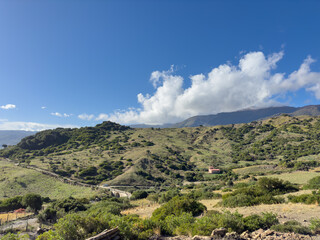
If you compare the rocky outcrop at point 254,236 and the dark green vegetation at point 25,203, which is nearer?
the rocky outcrop at point 254,236

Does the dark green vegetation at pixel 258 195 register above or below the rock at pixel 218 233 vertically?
below

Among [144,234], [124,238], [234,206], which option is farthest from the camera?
[234,206]

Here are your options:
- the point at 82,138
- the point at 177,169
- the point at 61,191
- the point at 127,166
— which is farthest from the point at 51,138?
the point at 177,169

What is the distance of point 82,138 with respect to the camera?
112438mm

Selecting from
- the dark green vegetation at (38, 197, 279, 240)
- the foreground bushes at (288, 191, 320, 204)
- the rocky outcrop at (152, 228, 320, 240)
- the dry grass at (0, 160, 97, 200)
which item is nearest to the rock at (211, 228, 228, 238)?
the rocky outcrop at (152, 228, 320, 240)

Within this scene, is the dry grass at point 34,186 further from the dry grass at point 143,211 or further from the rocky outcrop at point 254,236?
the rocky outcrop at point 254,236

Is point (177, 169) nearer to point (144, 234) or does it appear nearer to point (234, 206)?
point (234, 206)

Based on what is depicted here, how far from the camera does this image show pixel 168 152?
3410 inches

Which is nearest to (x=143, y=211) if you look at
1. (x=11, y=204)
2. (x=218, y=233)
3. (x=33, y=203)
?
(x=218, y=233)

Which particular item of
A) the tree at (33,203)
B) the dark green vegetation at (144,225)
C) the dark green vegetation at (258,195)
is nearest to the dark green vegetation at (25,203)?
the tree at (33,203)

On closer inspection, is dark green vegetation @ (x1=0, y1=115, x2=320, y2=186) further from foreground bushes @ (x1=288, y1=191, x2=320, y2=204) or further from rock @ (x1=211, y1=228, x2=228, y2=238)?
rock @ (x1=211, y1=228, x2=228, y2=238)

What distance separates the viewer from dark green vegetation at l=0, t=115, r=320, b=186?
204 feet

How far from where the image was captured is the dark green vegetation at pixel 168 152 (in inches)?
2445

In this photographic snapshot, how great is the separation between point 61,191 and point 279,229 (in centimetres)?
5026
